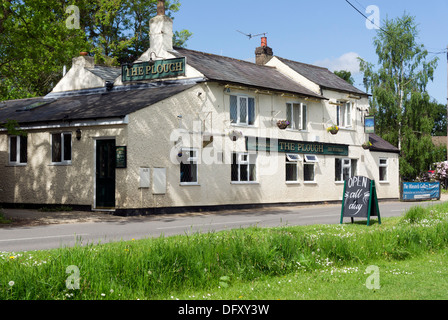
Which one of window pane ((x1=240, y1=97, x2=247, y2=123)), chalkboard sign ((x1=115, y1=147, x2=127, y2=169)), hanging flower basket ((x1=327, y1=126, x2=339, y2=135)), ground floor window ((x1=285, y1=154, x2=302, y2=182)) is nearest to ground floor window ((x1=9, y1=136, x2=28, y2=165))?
chalkboard sign ((x1=115, y1=147, x2=127, y2=169))

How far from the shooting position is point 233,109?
2745 centimetres

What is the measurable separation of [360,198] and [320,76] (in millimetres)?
21682

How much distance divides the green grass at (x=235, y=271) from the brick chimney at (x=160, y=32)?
19026 millimetres

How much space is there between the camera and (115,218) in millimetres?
20531

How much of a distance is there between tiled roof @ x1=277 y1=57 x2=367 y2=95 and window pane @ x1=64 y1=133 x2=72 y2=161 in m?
15.3

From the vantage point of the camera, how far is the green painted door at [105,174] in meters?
22.6

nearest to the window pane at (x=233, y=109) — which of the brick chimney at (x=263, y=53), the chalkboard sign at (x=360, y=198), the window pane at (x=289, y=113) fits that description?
the window pane at (x=289, y=113)

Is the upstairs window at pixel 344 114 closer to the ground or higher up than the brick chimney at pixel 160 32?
closer to the ground

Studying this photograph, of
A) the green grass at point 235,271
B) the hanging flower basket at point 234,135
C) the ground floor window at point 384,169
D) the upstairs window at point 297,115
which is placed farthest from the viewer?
the ground floor window at point 384,169

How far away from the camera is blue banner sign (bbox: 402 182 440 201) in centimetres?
3517

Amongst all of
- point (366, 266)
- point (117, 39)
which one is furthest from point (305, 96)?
point (366, 266)

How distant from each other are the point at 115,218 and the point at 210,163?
21.0 feet

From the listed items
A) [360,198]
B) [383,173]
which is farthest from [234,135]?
[383,173]

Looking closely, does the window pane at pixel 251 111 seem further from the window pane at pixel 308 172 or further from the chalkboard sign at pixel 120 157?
the chalkboard sign at pixel 120 157
